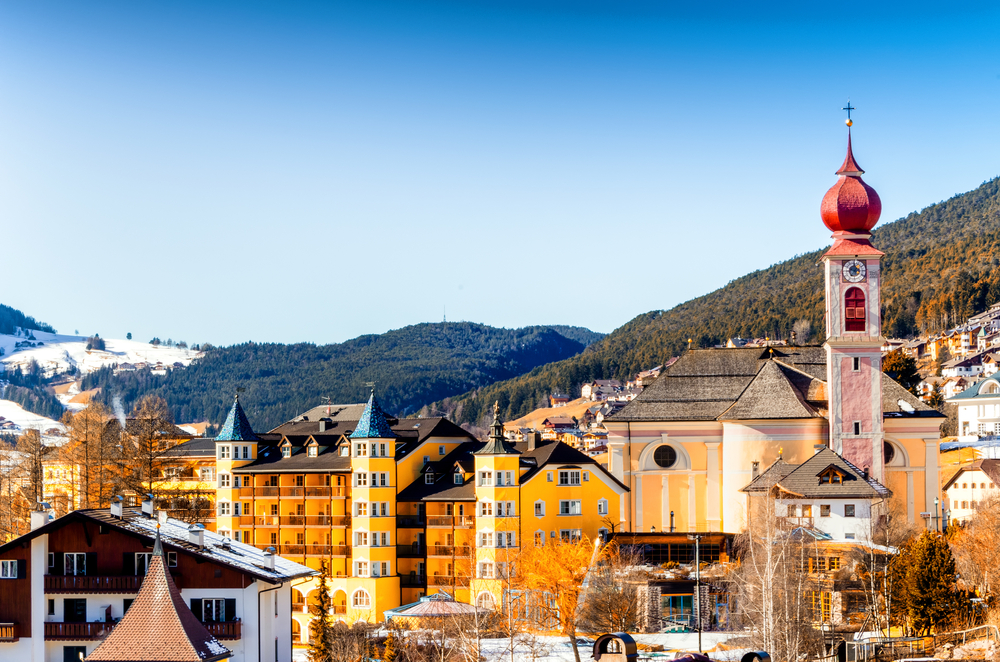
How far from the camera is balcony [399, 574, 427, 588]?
9094 cm

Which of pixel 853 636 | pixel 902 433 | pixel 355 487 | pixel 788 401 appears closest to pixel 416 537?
pixel 355 487

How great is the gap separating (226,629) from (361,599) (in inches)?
1259

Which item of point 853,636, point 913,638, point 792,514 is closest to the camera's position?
point 913,638

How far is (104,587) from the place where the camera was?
6053cm

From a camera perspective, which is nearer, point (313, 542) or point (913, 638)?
point (913, 638)

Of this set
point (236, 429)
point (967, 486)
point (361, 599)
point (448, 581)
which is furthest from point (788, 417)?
point (967, 486)

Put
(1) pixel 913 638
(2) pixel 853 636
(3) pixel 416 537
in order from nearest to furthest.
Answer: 1. (1) pixel 913 638
2. (2) pixel 853 636
3. (3) pixel 416 537

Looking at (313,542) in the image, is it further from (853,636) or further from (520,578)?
(853,636)

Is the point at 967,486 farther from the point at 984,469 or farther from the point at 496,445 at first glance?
the point at 496,445

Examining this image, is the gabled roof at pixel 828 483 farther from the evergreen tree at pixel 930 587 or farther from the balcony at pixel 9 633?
the balcony at pixel 9 633

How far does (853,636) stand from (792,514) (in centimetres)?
1531

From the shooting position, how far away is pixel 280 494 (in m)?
96.7

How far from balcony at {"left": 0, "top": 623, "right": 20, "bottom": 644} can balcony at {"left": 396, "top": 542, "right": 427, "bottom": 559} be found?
3528cm

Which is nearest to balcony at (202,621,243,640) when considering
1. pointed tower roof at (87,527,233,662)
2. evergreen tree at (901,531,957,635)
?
pointed tower roof at (87,527,233,662)
